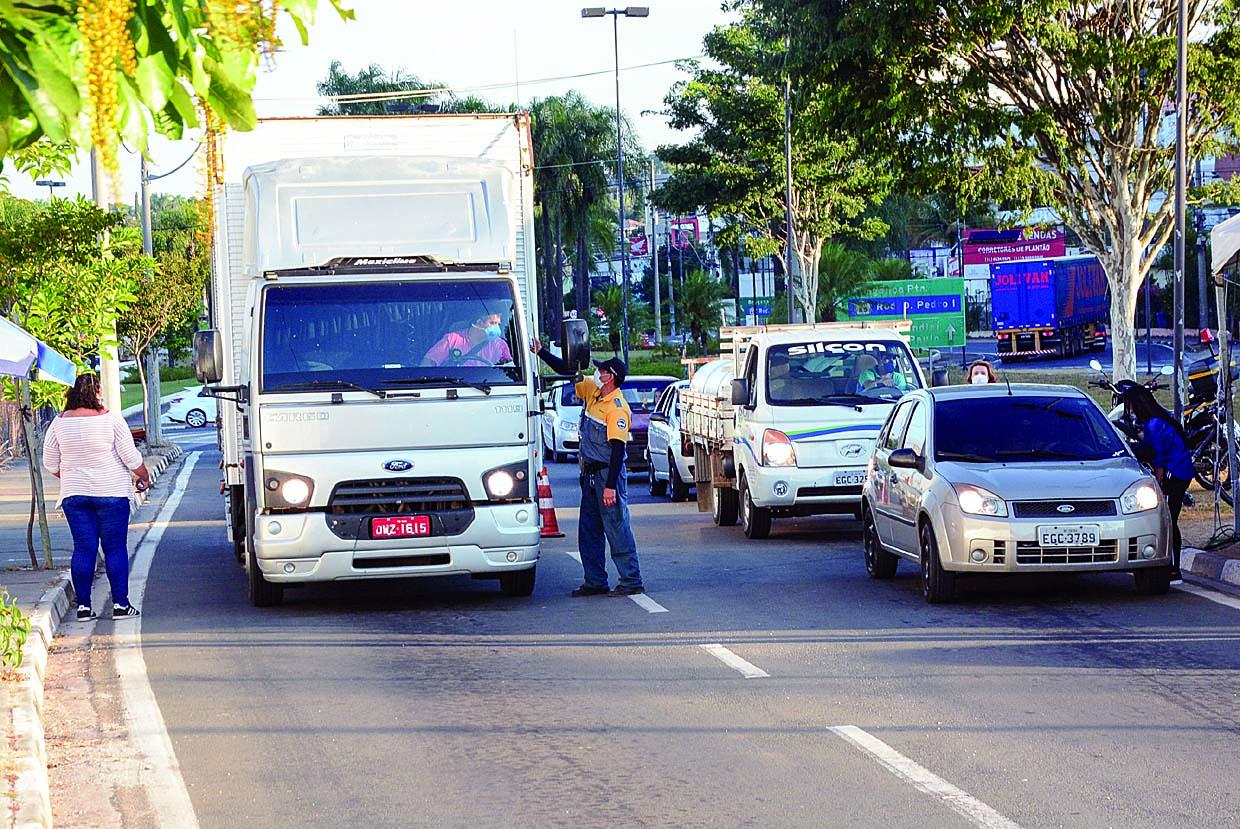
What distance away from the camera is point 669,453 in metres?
24.9

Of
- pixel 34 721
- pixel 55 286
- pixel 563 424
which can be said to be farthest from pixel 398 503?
pixel 563 424

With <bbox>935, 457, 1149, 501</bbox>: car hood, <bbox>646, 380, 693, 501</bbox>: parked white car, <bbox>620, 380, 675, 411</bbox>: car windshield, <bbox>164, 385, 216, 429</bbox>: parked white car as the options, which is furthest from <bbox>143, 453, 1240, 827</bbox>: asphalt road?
<bbox>164, 385, 216, 429</bbox>: parked white car

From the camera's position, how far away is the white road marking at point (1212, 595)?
40.8 feet

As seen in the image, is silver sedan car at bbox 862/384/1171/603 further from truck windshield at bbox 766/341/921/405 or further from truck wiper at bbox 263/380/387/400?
truck windshield at bbox 766/341/921/405

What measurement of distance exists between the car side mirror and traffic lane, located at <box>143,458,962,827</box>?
234cm

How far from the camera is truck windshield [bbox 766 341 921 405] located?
61.1 feet

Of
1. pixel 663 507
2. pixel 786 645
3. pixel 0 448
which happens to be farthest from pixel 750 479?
pixel 0 448

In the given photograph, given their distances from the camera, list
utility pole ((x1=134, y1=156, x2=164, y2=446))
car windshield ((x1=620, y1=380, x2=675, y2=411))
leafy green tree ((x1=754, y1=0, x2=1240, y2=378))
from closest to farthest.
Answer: leafy green tree ((x1=754, y1=0, x2=1240, y2=378)) < car windshield ((x1=620, y1=380, x2=675, y2=411)) < utility pole ((x1=134, y1=156, x2=164, y2=446))

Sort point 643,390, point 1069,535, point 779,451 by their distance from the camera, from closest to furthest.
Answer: point 1069,535, point 779,451, point 643,390

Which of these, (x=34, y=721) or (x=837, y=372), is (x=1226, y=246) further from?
(x=34, y=721)

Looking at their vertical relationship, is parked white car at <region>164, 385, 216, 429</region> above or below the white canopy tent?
below

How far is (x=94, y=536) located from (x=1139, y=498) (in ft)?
25.5

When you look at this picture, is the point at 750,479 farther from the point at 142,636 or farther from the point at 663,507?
the point at 142,636

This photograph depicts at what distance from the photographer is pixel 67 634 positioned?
12.7 metres
